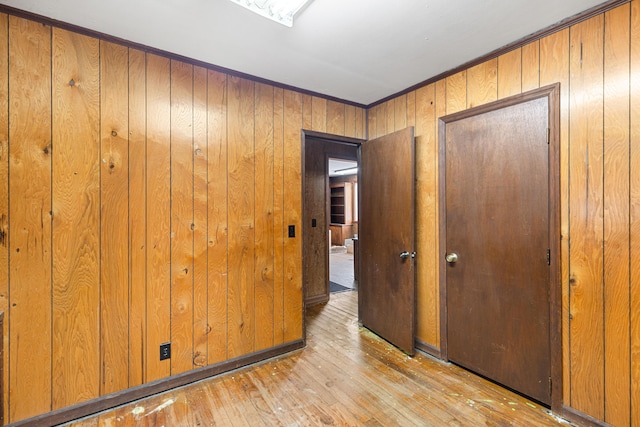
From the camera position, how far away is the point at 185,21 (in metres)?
1.76

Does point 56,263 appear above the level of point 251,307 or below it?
above

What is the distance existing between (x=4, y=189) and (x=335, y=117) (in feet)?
8.40

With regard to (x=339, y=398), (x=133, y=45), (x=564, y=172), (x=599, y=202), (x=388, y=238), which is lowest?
(x=339, y=398)

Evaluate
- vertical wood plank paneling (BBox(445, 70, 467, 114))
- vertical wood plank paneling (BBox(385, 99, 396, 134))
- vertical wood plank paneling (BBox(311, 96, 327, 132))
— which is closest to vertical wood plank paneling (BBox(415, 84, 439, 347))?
vertical wood plank paneling (BBox(445, 70, 467, 114))

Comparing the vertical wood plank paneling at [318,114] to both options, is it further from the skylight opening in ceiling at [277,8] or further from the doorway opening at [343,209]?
the doorway opening at [343,209]

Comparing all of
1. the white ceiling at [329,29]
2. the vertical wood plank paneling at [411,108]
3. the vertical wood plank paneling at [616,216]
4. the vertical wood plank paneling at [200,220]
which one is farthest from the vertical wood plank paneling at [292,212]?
the vertical wood plank paneling at [616,216]

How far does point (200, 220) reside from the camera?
2270mm

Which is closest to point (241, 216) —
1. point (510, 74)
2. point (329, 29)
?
point (329, 29)

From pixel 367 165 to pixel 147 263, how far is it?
2.25m

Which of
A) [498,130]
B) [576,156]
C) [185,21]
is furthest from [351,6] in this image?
[576,156]

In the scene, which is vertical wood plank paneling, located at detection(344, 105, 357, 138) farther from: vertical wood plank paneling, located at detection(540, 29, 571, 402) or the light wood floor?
the light wood floor

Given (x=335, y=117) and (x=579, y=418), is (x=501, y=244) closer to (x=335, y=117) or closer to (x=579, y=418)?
(x=579, y=418)

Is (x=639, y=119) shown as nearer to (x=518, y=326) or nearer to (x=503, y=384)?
(x=518, y=326)

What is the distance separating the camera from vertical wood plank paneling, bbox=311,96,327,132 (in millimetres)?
2873
